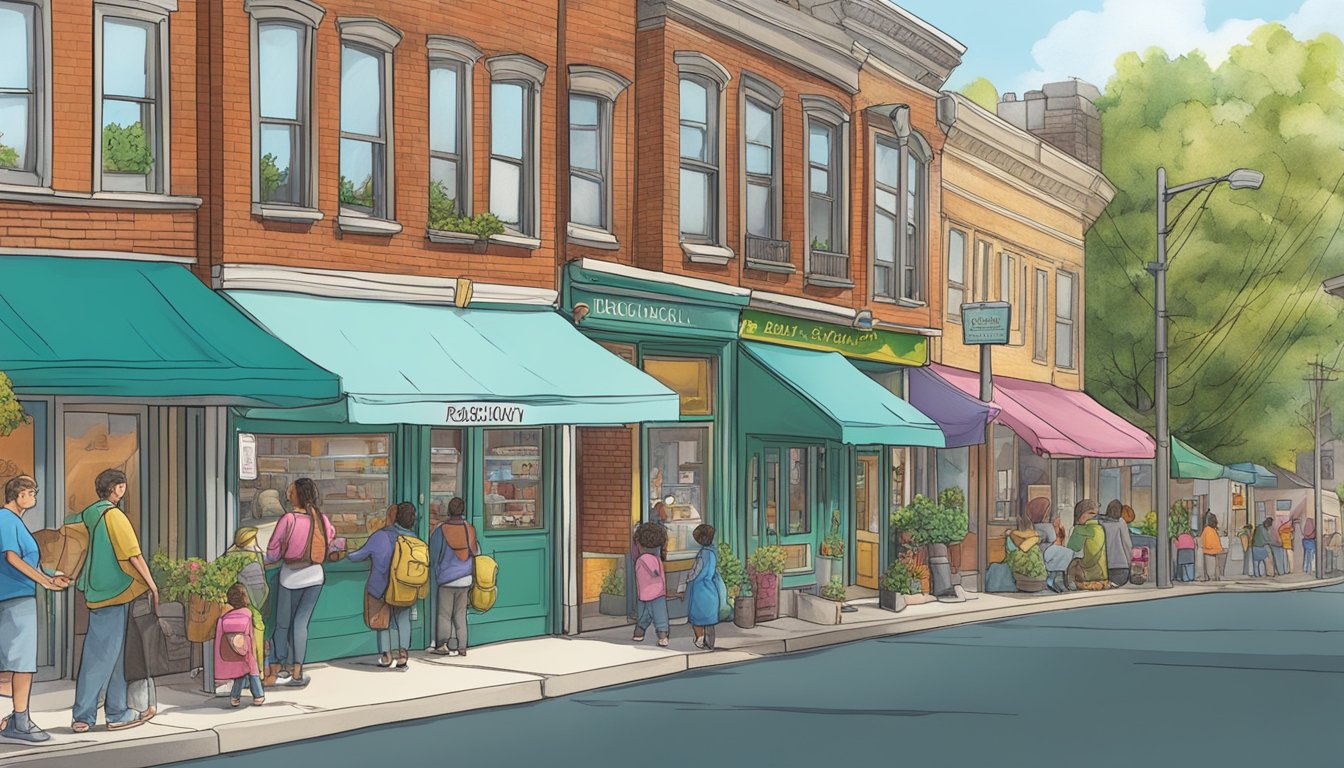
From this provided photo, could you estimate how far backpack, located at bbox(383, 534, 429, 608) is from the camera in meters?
14.8

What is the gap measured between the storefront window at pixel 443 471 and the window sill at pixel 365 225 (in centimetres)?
220

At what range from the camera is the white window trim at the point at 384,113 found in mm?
16188

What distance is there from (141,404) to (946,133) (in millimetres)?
16660

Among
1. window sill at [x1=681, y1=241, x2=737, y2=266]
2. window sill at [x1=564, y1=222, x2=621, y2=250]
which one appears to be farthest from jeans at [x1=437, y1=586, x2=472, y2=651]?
window sill at [x1=681, y1=241, x2=737, y2=266]

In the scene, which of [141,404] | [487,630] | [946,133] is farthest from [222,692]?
[946,133]

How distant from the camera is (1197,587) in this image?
29906 mm

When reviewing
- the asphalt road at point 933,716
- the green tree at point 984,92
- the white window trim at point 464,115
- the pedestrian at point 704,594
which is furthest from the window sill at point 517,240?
the green tree at point 984,92

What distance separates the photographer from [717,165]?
2125 centimetres

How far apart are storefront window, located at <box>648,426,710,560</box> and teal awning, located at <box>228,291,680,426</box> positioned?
8.59 feet

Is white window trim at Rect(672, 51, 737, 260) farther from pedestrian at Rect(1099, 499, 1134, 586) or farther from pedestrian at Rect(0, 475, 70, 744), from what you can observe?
pedestrian at Rect(0, 475, 70, 744)

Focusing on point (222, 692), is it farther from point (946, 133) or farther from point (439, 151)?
point (946, 133)

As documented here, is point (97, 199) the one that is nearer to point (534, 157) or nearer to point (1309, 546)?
point (534, 157)

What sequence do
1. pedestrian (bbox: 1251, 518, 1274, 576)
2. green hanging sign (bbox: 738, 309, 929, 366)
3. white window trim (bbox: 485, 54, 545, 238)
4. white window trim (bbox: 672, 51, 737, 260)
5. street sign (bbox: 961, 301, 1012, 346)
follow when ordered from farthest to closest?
1. pedestrian (bbox: 1251, 518, 1274, 576)
2. street sign (bbox: 961, 301, 1012, 346)
3. green hanging sign (bbox: 738, 309, 929, 366)
4. white window trim (bbox: 672, 51, 737, 260)
5. white window trim (bbox: 485, 54, 545, 238)

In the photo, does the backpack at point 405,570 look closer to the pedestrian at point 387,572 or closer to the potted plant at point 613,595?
the pedestrian at point 387,572
